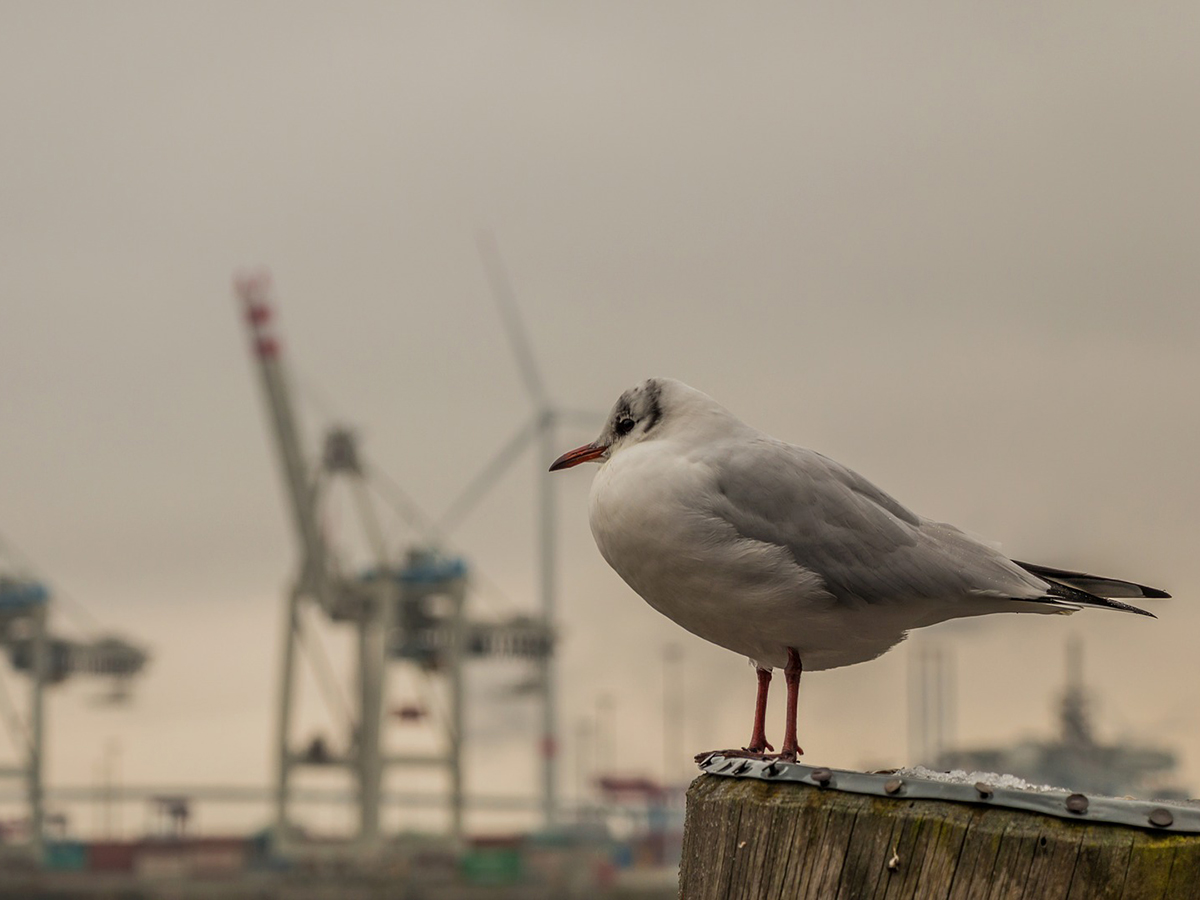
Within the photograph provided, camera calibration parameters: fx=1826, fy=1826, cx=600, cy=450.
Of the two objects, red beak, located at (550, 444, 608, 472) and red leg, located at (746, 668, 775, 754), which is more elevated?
red beak, located at (550, 444, 608, 472)

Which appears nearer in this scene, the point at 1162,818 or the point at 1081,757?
the point at 1162,818

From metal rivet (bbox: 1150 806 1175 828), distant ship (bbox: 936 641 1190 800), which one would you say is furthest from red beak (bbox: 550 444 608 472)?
distant ship (bbox: 936 641 1190 800)

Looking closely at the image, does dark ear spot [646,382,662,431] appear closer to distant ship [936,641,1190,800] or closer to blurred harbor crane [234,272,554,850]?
blurred harbor crane [234,272,554,850]

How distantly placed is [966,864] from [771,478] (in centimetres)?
140

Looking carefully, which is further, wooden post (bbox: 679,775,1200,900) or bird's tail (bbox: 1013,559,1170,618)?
bird's tail (bbox: 1013,559,1170,618)

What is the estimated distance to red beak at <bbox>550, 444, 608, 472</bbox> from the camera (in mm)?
4172

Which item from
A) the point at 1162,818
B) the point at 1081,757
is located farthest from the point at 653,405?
the point at 1081,757

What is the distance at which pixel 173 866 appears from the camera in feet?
251

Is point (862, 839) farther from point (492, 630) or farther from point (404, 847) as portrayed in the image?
point (404, 847)

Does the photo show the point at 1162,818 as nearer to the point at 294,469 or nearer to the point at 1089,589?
the point at 1089,589

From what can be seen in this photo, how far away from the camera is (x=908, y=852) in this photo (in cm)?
268

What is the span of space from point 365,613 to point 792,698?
56.3m

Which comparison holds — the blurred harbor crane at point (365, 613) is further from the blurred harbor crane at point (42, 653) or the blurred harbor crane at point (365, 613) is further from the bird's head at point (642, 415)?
the bird's head at point (642, 415)

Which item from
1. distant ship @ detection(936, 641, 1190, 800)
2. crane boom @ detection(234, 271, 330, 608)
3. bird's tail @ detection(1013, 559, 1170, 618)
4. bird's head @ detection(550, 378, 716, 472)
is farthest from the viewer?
distant ship @ detection(936, 641, 1190, 800)
